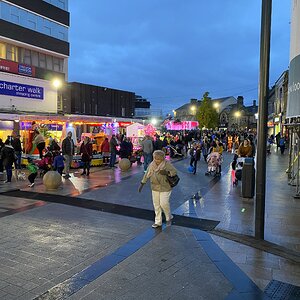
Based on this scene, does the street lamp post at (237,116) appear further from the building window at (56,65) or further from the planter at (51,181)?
the planter at (51,181)

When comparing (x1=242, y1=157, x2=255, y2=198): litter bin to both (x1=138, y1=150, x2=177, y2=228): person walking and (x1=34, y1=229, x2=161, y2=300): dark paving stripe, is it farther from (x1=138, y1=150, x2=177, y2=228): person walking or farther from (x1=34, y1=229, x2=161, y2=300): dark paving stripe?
(x1=34, y1=229, x2=161, y2=300): dark paving stripe

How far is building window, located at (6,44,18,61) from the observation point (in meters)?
27.8

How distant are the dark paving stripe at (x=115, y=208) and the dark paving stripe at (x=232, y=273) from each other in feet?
2.75

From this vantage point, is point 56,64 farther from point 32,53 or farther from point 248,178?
point 248,178

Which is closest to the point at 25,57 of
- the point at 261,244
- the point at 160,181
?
the point at 160,181

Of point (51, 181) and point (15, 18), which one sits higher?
point (15, 18)

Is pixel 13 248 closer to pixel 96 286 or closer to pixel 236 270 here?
pixel 96 286

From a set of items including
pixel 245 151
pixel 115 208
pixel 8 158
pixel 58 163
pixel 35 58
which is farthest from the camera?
pixel 35 58

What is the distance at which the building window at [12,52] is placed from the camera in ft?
91.2

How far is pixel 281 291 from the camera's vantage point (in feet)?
14.0

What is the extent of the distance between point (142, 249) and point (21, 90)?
948 inches

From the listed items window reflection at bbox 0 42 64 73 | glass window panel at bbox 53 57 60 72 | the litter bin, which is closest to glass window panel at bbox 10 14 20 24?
window reflection at bbox 0 42 64 73

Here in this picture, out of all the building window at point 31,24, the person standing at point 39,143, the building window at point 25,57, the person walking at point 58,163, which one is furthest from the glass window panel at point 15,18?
the person walking at point 58,163

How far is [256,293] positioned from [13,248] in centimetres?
380
